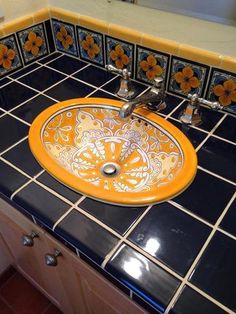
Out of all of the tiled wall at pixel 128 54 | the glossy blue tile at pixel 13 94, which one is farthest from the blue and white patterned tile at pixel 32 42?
the glossy blue tile at pixel 13 94

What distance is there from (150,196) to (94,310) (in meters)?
0.45

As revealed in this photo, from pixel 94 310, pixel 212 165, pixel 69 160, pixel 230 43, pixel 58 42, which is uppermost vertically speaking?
pixel 230 43

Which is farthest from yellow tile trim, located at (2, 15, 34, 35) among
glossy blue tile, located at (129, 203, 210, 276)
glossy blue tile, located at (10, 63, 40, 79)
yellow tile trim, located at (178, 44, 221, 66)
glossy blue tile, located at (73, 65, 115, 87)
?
glossy blue tile, located at (129, 203, 210, 276)

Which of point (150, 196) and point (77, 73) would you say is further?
point (77, 73)

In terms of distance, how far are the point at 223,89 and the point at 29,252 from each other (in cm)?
80

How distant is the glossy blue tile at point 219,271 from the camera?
0.48m

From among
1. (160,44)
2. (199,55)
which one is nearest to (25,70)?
(160,44)

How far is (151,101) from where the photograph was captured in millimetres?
813

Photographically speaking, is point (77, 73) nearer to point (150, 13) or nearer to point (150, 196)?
point (150, 13)

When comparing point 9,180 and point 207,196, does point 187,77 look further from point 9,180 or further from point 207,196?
point 9,180

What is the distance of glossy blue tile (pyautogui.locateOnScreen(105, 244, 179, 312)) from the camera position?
0.49 meters

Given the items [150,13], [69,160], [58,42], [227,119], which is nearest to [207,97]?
[227,119]

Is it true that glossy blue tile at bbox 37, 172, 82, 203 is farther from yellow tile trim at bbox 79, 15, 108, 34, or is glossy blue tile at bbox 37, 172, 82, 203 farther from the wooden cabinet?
yellow tile trim at bbox 79, 15, 108, 34

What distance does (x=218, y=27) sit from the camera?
0.78 m
